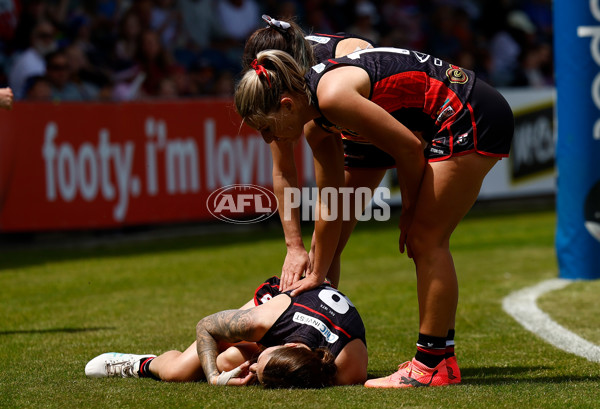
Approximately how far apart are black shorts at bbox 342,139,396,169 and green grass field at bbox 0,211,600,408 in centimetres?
114

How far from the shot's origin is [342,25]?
1595 cm

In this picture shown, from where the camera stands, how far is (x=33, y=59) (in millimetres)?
11445

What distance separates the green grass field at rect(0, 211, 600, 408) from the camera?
167 inches

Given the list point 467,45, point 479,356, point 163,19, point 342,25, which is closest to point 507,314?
point 479,356

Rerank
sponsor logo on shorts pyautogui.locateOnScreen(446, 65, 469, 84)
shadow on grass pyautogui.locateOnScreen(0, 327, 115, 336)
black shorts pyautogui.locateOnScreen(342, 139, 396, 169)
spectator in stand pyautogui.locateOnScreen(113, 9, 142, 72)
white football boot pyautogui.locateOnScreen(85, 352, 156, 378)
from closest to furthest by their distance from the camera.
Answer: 1. sponsor logo on shorts pyautogui.locateOnScreen(446, 65, 469, 84)
2. white football boot pyautogui.locateOnScreen(85, 352, 156, 378)
3. black shorts pyautogui.locateOnScreen(342, 139, 396, 169)
4. shadow on grass pyautogui.locateOnScreen(0, 327, 115, 336)
5. spectator in stand pyautogui.locateOnScreen(113, 9, 142, 72)

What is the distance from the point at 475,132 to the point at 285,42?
117cm

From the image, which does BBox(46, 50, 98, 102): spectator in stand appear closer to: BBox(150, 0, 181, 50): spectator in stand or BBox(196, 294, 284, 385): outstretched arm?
BBox(150, 0, 181, 50): spectator in stand

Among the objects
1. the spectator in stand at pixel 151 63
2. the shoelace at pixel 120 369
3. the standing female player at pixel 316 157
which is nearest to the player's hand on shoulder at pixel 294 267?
the standing female player at pixel 316 157

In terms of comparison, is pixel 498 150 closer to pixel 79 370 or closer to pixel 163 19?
pixel 79 370

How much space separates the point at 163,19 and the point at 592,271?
8.16m

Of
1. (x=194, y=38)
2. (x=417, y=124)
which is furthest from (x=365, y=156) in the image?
(x=194, y=38)

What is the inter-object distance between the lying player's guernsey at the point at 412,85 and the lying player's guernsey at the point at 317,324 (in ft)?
2.87

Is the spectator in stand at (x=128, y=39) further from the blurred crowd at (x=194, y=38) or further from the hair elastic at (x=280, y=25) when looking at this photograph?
the hair elastic at (x=280, y=25)

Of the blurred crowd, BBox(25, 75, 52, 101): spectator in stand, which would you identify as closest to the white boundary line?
the blurred crowd
